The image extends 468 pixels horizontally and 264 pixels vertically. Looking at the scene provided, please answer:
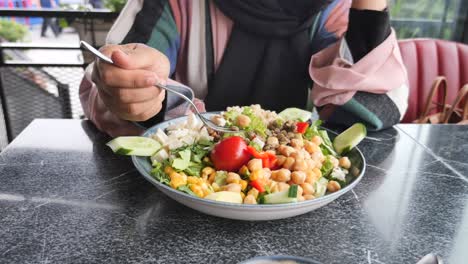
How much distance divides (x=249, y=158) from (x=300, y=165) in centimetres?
9

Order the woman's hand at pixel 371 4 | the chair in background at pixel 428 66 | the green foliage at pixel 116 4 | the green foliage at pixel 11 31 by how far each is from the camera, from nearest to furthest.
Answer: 1. the woman's hand at pixel 371 4
2. the chair in background at pixel 428 66
3. the green foliage at pixel 116 4
4. the green foliage at pixel 11 31

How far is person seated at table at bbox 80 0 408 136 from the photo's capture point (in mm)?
885

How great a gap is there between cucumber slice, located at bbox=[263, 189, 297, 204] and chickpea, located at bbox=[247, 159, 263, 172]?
6cm

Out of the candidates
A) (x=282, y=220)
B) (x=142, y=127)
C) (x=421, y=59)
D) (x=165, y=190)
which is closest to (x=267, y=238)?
(x=282, y=220)

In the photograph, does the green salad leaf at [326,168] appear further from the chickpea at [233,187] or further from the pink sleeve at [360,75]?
the pink sleeve at [360,75]

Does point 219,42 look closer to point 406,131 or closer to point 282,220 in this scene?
point 406,131

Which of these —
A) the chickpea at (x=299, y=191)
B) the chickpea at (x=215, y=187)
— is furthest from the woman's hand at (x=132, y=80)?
the chickpea at (x=299, y=191)

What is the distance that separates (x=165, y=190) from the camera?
0.60m

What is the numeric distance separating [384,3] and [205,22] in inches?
19.9

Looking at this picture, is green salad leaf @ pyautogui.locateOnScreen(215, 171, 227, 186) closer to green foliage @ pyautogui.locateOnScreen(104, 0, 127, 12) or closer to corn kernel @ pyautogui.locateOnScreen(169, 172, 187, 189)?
corn kernel @ pyautogui.locateOnScreen(169, 172, 187, 189)

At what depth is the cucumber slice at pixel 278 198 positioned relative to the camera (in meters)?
0.58

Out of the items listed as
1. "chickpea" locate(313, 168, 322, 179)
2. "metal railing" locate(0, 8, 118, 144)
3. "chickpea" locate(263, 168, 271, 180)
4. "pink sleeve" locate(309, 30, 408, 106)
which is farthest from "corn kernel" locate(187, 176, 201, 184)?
"metal railing" locate(0, 8, 118, 144)

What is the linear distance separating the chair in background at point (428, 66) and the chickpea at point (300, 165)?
1446 mm

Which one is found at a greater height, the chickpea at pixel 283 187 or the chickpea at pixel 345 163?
the chickpea at pixel 283 187
